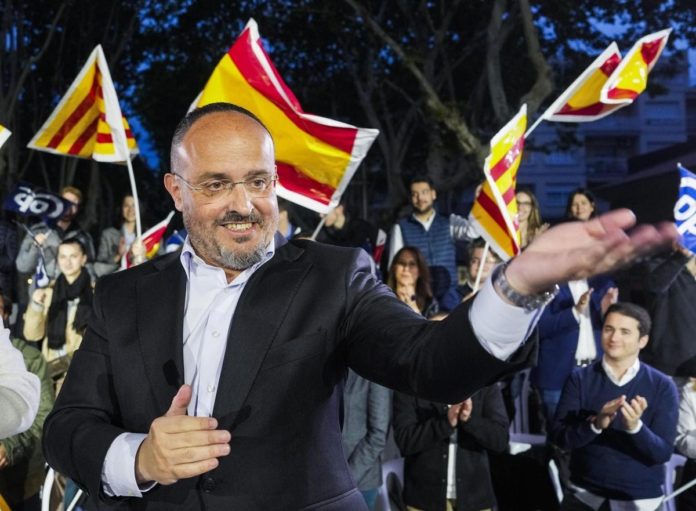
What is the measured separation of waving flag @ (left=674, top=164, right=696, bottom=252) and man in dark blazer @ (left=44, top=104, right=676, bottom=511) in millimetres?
3974

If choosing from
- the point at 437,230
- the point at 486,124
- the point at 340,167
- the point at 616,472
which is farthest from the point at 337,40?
the point at 616,472

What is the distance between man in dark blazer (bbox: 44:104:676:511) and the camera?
5.96 feet

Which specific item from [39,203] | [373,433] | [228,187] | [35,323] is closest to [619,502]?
[373,433]

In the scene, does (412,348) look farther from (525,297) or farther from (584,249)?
(584,249)

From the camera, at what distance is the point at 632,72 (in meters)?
7.00

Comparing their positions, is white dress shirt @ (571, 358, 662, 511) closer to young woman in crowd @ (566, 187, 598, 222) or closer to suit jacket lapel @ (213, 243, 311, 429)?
young woman in crowd @ (566, 187, 598, 222)

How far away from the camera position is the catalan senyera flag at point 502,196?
5844 millimetres

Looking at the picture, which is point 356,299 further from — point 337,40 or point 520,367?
point 337,40

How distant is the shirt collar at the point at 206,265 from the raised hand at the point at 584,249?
2.43 ft

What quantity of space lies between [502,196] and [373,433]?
1.97 metres

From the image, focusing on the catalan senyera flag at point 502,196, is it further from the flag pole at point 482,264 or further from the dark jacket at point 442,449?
the dark jacket at point 442,449

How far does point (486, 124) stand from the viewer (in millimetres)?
23844

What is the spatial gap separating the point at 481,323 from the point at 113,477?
827 mm

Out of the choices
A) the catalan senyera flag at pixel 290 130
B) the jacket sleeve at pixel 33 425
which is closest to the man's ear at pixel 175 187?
the jacket sleeve at pixel 33 425
